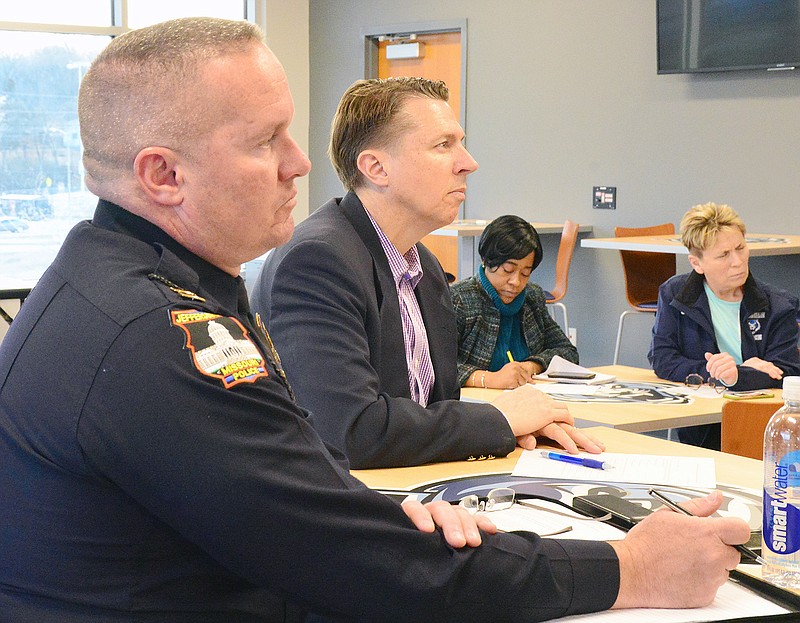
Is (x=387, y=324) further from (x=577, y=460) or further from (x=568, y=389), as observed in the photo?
(x=568, y=389)

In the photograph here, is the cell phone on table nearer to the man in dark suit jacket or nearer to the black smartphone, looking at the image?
the man in dark suit jacket

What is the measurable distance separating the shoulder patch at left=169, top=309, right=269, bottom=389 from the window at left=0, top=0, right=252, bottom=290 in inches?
283

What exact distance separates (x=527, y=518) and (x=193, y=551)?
0.63 m

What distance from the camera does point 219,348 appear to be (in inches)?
39.5

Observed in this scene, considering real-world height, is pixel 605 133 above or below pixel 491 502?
above

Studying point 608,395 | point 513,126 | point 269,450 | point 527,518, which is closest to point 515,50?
point 513,126

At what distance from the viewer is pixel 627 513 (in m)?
1.50

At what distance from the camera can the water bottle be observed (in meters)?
1.29

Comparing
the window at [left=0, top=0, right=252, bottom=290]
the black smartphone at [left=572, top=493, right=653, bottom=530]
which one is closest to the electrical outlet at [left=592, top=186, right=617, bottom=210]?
the window at [left=0, top=0, right=252, bottom=290]

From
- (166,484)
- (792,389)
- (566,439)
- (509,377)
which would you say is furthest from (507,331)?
(166,484)

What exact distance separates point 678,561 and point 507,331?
2.73m

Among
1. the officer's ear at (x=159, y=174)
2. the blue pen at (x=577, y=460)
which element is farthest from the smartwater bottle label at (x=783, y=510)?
the officer's ear at (x=159, y=174)

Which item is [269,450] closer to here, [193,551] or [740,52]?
[193,551]

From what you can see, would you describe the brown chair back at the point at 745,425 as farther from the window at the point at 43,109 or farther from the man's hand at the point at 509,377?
the window at the point at 43,109
